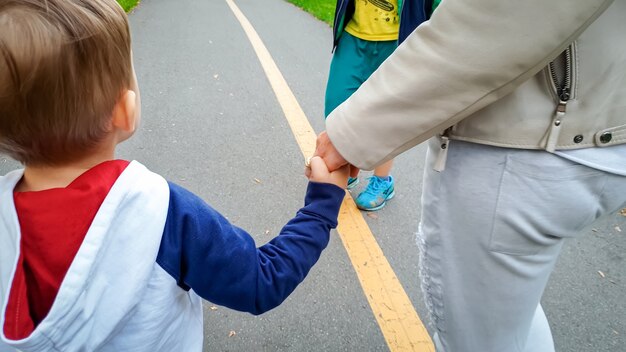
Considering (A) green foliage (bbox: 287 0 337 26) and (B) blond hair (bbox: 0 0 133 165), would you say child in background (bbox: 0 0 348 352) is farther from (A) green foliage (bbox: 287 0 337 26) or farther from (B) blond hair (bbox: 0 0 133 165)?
(A) green foliage (bbox: 287 0 337 26)

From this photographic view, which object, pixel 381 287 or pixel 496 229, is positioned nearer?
pixel 496 229

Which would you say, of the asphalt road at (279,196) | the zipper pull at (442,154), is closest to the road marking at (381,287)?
the asphalt road at (279,196)

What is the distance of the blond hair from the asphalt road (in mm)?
1323

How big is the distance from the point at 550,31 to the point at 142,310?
0.98 m

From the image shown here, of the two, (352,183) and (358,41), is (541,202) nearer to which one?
(358,41)

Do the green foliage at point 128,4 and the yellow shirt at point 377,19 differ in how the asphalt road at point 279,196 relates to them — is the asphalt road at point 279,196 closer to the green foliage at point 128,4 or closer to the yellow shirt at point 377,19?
the yellow shirt at point 377,19

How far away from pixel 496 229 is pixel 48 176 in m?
0.98

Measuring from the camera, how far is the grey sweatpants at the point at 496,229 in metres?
0.90

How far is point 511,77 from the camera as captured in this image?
811 millimetres

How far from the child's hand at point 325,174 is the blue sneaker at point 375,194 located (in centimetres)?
150

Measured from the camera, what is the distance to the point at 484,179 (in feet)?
3.18

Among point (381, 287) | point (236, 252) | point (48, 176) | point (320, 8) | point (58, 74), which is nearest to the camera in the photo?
point (58, 74)

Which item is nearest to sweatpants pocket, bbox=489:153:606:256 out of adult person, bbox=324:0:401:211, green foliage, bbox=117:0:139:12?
adult person, bbox=324:0:401:211

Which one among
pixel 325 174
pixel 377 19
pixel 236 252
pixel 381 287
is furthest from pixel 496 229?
pixel 377 19
